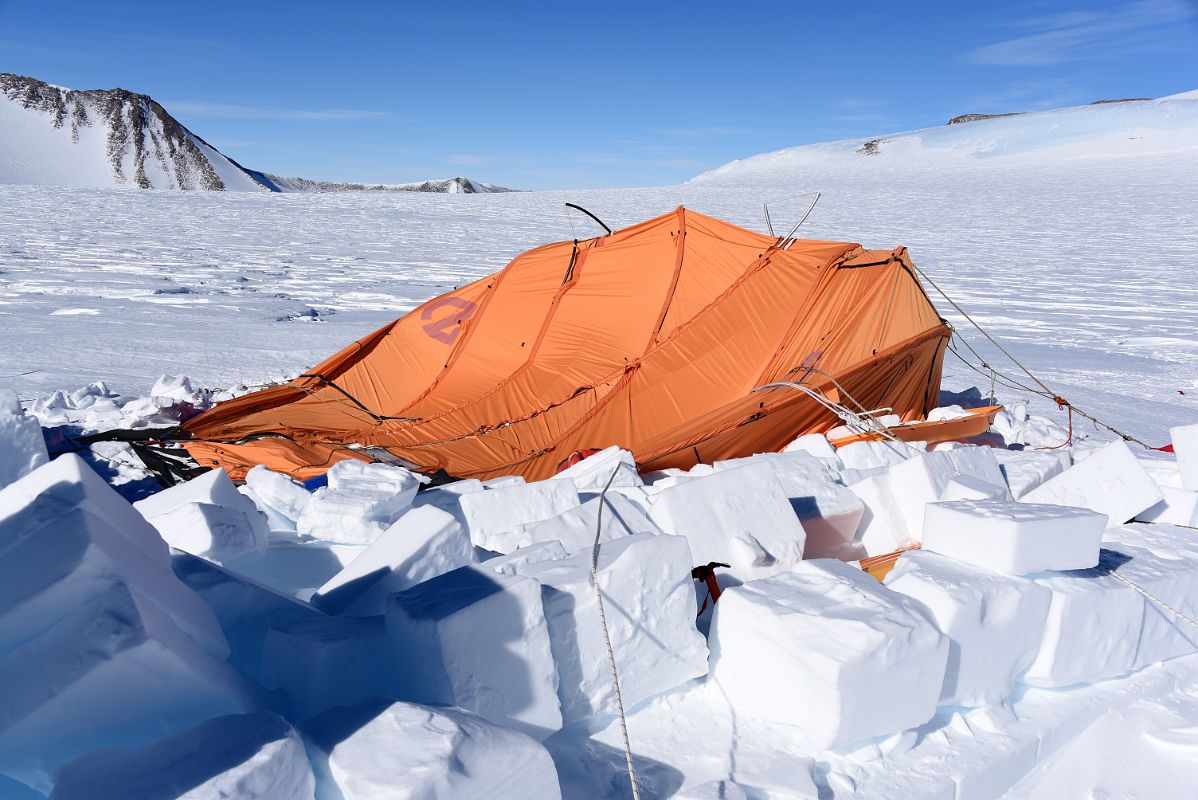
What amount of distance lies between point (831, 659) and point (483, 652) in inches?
24.4

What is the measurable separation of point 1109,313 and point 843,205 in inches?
439

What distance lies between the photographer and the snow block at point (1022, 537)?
72.4 inches

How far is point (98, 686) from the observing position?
1.25 meters

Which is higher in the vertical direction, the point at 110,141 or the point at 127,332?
the point at 110,141

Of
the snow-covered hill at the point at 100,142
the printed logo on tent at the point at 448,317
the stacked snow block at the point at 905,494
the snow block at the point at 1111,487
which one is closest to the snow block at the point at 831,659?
the stacked snow block at the point at 905,494

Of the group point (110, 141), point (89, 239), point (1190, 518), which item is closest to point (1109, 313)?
point (1190, 518)

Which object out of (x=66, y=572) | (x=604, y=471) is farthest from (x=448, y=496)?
(x=66, y=572)

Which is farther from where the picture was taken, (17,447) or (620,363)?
(620,363)

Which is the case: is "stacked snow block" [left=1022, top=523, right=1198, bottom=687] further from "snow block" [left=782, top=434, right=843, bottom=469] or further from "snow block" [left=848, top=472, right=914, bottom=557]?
"snow block" [left=782, top=434, right=843, bottom=469]

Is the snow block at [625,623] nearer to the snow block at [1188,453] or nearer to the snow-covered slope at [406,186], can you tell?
the snow block at [1188,453]

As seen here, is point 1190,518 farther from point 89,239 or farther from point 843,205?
point 843,205

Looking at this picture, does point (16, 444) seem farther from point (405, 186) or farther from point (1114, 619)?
point (405, 186)

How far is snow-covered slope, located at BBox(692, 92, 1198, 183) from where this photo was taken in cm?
2692

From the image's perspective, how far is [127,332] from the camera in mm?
6477
